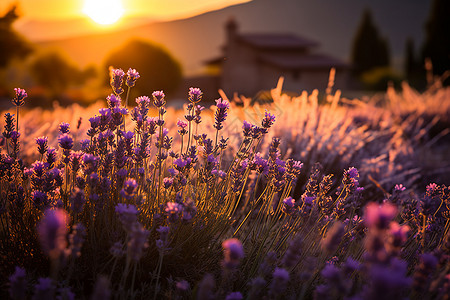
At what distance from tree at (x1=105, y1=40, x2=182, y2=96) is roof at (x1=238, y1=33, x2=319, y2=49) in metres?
9.23

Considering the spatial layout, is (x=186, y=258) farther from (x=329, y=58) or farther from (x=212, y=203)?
(x=329, y=58)

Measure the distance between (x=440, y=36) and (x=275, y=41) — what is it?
12.5m

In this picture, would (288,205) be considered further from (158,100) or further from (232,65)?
(232,65)

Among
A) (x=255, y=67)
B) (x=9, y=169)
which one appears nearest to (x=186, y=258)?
(x=9, y=169)

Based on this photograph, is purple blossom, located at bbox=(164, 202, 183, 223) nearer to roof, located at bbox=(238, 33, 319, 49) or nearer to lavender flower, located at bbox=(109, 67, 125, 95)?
lavender flower, located at bbox=(109, 67, 125, 95)

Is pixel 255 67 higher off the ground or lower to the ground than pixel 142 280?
higher

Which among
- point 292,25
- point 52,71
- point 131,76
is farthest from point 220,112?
point 292,25

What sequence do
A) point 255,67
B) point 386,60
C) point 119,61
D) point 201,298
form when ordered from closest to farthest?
point 201,298
point 119,61
point 255,67
point 386,60

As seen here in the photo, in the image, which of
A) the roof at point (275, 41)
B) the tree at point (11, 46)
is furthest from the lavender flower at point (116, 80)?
the roof at point (275, 41)

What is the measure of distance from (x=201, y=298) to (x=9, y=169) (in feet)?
4.57

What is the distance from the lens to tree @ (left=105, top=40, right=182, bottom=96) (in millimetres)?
21578

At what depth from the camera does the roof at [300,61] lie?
27.8m

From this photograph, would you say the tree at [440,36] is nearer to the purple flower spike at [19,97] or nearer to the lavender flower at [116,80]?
the lavender flower at [116,80]

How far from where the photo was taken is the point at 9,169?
199 centimetres
